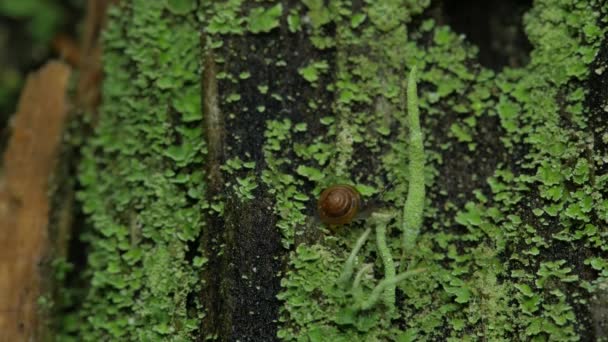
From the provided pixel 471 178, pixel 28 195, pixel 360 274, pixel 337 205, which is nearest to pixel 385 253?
pixel 360 274

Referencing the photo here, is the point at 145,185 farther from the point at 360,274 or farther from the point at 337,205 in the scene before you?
the point at 360,274

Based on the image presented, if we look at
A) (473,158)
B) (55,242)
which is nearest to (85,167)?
(55,242)

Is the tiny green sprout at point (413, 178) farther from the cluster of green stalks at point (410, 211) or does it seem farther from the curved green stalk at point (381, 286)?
the curved green stalk at point (381, 286)

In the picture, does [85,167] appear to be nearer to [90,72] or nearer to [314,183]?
[90,72]

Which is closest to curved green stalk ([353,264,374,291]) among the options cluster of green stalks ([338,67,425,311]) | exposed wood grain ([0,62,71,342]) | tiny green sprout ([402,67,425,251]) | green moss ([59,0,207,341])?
cluster of green stalks ([338,67,425,311])

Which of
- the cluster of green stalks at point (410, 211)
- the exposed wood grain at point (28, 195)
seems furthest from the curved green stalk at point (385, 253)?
the exposed wood grain at point (28, 195)

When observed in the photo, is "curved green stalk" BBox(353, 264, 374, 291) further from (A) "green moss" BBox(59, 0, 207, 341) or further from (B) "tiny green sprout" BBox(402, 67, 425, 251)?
(A) "green moss" BBox(59, 0, 207, 341)

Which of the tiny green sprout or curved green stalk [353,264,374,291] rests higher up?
the tiny green sprout
